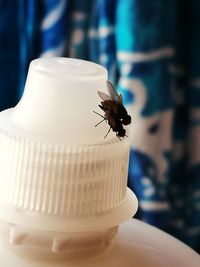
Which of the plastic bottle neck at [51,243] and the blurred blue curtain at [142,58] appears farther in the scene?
the blurred blue curtain at [142,58]

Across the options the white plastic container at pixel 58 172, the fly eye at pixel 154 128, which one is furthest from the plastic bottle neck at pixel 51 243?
the fly eye at pixel 154 128

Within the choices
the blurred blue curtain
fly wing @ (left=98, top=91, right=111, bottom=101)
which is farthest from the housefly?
the blurred blue curtain

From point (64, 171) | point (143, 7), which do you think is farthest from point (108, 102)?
point (143, 7)

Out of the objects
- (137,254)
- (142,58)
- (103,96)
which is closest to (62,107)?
(103,96)

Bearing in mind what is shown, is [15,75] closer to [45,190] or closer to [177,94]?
[177,94]

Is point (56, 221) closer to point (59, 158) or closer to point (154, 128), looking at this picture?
point (59, 158)

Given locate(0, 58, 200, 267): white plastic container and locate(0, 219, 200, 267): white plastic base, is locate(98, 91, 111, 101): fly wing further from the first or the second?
locate(0, 219, 200, 267): white plastic base

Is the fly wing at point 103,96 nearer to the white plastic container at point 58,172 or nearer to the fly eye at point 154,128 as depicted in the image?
the white plastic container at point 58,172
